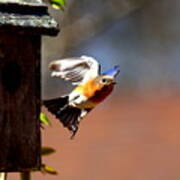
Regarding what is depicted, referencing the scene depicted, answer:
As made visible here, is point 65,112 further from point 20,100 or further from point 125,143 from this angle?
point 125,143

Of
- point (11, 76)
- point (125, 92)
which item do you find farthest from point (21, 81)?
point (125, 92)

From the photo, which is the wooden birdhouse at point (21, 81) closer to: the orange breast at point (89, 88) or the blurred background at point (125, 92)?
the orange breast at point (89, 88)

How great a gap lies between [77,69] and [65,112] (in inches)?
2.2

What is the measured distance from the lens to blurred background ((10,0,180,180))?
→ 10.1 feet

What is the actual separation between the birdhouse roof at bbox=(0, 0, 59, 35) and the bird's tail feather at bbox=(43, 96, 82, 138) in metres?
0.09

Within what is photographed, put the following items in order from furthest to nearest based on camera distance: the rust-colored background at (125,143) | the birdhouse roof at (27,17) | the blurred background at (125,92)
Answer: the rust-colored background at (125,143) < the blurred background at (125,92) < the birdhouse roof at (27,17)

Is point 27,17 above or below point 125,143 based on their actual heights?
above

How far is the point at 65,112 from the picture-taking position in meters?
1.18

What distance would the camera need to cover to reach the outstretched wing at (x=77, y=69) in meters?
1.17

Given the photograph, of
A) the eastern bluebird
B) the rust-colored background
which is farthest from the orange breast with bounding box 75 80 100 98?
the rust-colored background

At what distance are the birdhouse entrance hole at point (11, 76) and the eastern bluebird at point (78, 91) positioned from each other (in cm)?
4

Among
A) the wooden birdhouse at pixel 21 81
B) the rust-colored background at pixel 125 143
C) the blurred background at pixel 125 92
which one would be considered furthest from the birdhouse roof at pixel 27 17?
the rust-colored background at pixel 125 143

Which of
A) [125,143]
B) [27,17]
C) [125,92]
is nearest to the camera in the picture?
[27,17]

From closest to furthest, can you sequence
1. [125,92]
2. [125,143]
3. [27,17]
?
[27,17] < [125,143] < [125,92]
